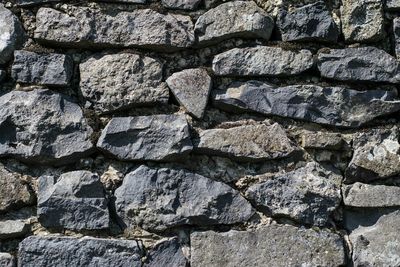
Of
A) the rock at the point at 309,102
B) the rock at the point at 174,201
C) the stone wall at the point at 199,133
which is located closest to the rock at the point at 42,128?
the stone wall at the point at 199,133

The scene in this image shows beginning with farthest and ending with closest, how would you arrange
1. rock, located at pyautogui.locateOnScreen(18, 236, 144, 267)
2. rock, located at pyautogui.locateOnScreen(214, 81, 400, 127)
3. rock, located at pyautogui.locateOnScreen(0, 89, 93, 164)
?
rock, located at pyautogui.locateOnScreen(214, 81, 400, 127)
rock, located at pyautogui.locateOnScreen(0, 89, 93, 164)
rock, located at pyautogui.locateOnScreen(18, 236, 144, 267)

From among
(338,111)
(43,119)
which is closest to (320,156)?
(338,111)

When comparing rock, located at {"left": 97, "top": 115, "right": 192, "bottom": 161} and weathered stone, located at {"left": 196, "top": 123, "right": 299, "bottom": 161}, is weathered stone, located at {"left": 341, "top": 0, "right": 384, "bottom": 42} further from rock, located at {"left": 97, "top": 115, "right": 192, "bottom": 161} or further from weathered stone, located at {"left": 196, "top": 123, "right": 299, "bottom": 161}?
rock, located at {"left": 97, "top": 115, "right": 192, "bottom": 161}

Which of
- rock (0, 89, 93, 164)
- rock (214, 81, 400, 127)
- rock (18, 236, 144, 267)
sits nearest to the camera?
rock (18, 236, 144, 267)

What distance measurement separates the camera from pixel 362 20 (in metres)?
2.95

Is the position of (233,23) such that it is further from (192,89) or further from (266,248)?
(266,248)

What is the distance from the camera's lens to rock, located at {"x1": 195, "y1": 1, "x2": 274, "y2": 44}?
2.89 meters

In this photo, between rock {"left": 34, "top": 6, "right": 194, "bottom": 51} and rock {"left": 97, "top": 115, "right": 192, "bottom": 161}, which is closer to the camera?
rock {"left": 97, "top": 115, "right": 192, "bottom": 161}

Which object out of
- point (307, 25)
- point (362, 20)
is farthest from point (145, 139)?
point (362, 20)

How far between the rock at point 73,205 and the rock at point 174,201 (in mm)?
88

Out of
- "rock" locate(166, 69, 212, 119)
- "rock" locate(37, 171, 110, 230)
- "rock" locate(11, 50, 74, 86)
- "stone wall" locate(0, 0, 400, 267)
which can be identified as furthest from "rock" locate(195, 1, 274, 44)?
"rock" locate(37, 171, 110, 230)

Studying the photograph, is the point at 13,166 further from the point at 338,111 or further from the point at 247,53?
the point at 338,111

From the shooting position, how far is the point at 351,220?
9.09ft

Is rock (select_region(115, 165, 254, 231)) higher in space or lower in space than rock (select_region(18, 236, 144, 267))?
higher
